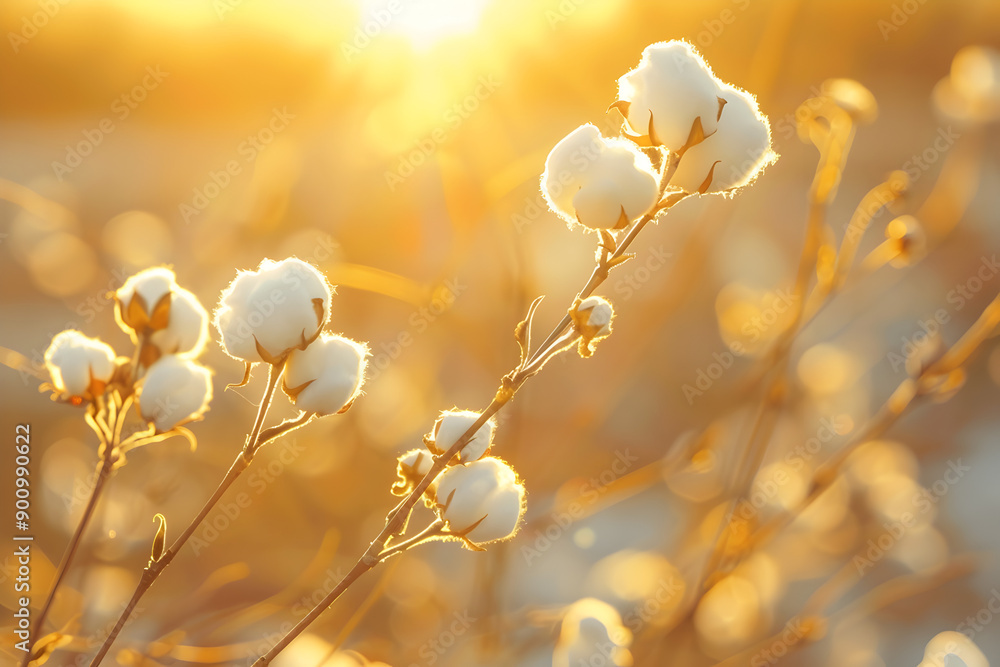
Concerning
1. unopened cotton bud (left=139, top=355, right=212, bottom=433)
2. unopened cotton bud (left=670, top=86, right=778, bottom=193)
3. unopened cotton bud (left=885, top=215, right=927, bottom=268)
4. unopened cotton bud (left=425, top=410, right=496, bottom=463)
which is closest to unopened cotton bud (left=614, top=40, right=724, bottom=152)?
unopened cotton bud (left=670, top=86, right=778, bottom=193)

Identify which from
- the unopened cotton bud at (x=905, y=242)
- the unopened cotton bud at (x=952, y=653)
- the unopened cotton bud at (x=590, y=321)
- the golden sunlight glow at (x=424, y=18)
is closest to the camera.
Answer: the unopened cotton bud at (x=590, y=321)

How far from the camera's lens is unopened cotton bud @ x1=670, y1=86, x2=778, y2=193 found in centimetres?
27

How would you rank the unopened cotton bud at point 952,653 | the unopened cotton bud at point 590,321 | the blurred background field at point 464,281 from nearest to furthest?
the unopened cotton bud at point 590,321 < the unopened cotton bud at point 952,653 < the blurred background field at point 464,281

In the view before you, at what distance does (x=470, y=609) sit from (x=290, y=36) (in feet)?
4.16

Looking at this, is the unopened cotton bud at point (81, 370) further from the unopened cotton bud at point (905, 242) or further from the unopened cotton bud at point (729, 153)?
the unopened cotton bud at point (905, 242)

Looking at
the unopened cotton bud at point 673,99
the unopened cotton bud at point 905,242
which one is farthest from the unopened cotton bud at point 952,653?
the unopened cotton bud at point 673,99

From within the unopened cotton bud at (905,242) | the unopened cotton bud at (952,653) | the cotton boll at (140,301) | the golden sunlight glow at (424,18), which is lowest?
the unopened cotton bud at (952,653)

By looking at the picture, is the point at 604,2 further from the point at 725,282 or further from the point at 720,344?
the point at 720,344

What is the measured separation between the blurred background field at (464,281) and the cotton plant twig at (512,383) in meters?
0.29

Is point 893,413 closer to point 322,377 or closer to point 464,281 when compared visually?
point 322,377

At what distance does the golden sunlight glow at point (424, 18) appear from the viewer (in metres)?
0.73

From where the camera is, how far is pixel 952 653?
433 mm

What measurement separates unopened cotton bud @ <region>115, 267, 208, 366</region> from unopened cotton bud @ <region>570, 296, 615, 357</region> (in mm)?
211

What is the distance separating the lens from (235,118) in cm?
183
